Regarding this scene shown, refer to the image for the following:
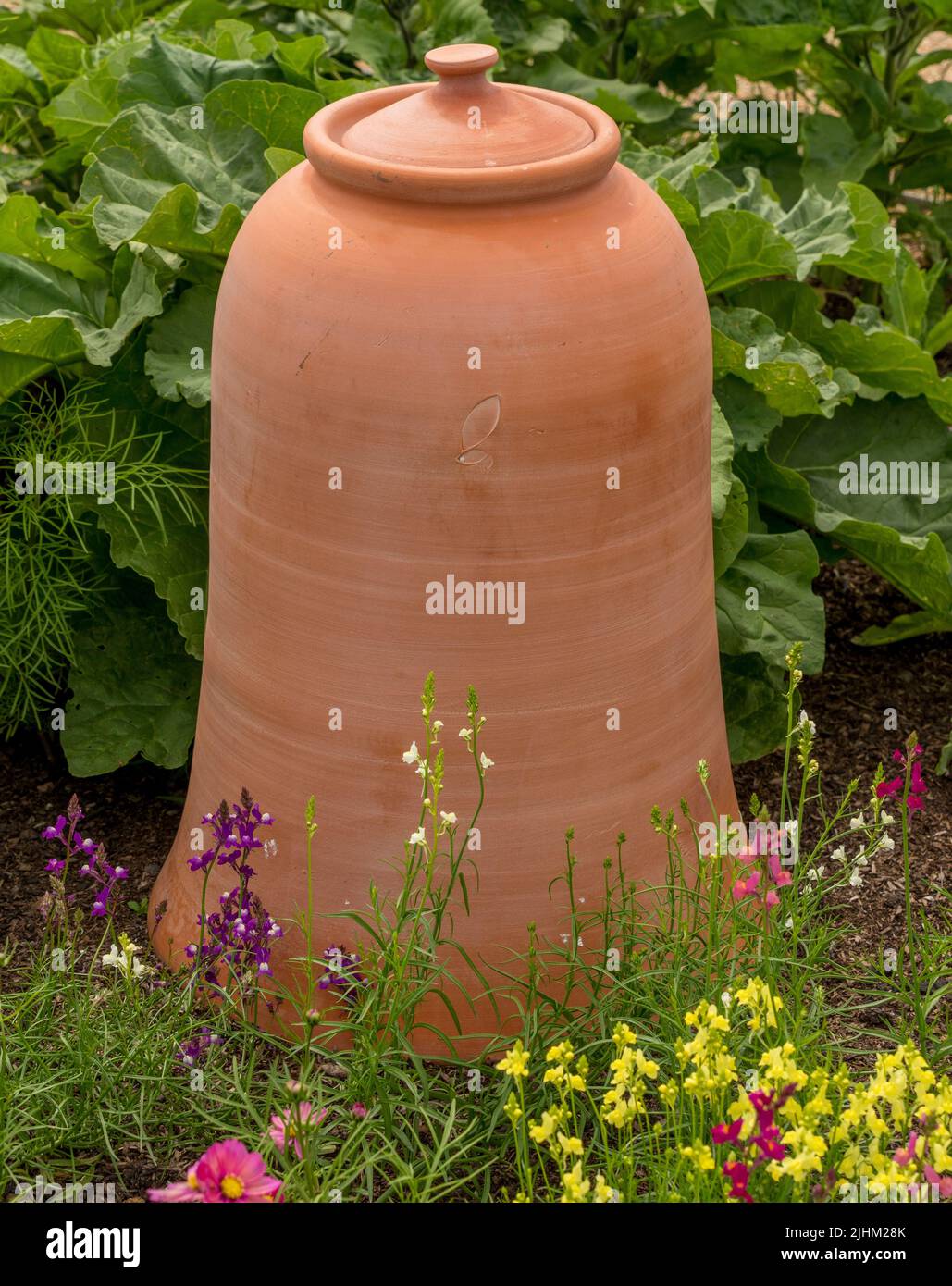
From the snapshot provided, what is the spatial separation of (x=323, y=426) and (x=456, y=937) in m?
0.90

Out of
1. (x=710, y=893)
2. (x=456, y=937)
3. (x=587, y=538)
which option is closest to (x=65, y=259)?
(x=587, y=538)

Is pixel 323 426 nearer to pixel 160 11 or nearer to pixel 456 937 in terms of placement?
pixel 456 937

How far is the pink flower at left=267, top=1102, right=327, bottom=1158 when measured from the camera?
2344 millimetres

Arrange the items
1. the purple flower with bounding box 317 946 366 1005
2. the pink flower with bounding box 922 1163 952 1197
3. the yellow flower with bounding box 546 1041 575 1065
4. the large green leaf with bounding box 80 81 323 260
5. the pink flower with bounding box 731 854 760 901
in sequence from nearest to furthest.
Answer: the yellow flower with bounding box 546 1041 575 1065, the pink flower with bounding box 922 1163 952 1197, the purple flower with bounding box 317 946 366 1005, the pink flower with bounding box 731 854 760 901, the large green leaf with bounding box 80 81 323 260

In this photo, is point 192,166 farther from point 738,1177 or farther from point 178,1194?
point 738,1177

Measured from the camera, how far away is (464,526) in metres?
2.82

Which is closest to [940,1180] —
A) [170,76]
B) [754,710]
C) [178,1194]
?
[178,1194]

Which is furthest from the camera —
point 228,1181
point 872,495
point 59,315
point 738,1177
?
point 872,495

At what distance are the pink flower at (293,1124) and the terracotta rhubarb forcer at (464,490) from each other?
45 centimetres

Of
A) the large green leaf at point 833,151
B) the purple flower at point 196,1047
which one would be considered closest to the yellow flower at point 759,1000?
the purple flower at point 196,1047

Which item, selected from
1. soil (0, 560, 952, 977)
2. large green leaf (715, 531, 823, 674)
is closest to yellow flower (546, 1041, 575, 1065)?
soil (0, 560, 952, 977)

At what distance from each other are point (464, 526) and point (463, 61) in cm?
77

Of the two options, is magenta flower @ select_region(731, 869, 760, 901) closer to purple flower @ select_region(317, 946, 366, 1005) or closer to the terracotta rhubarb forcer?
the terracotta rhubarb forcer
